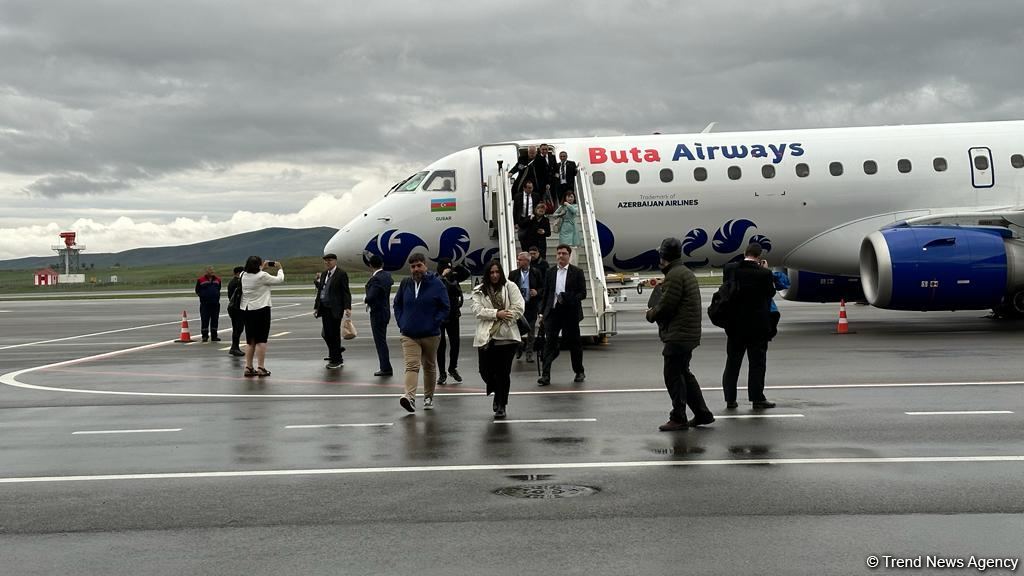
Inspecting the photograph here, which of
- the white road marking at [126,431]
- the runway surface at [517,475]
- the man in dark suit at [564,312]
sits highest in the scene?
the man in dark suit at [564,312]

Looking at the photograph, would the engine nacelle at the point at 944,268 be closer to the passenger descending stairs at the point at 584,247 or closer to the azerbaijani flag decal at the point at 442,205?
the passenger descending stairs at the point at 584,247

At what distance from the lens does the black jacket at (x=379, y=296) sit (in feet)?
54.8

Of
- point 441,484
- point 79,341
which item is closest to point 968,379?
point 441,484

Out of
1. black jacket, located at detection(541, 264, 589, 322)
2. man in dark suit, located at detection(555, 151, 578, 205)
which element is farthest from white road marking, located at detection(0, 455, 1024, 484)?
man in dark suit, located at detection(555, 151, 578, 205)

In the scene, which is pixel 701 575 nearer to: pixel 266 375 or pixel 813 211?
pixel 266 375

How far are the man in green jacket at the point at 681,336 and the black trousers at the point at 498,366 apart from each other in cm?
181

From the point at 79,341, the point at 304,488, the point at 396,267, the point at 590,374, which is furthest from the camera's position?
the point at 79,341

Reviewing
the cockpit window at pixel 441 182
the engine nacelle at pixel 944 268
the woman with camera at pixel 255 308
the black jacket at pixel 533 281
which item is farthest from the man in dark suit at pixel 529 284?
the engine nacelle at pixel 944 268

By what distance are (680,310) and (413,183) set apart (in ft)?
47.0

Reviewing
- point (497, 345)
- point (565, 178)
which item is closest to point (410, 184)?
point (565, 178)

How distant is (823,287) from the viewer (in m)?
26.4

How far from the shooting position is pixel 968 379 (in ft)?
47.6

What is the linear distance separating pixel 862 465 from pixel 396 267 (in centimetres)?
1654

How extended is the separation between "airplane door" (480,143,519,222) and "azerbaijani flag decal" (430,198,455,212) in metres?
0.66
